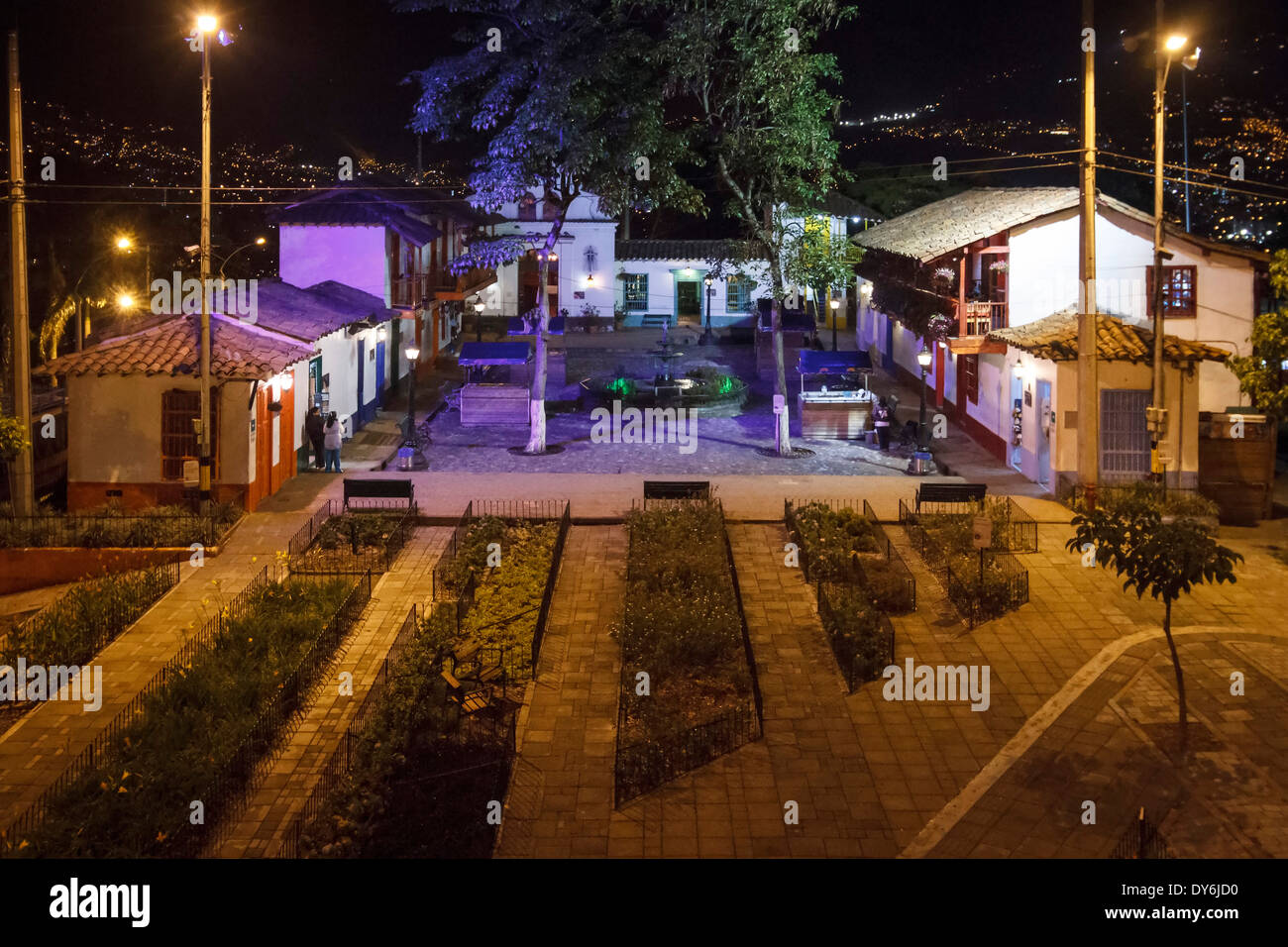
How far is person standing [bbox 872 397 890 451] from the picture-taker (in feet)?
94.1

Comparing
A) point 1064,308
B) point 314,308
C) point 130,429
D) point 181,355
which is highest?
point 314,308

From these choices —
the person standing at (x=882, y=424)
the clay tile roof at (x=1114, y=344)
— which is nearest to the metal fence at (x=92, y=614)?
the clay tile roof at (x=1114, y=344)

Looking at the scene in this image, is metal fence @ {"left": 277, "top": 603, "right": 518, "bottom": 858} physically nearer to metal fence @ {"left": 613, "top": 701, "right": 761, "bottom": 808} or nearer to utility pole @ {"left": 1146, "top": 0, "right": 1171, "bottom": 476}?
metal fence @ {"left": 613, "top": 701, "right": 761, "bottom": 808}

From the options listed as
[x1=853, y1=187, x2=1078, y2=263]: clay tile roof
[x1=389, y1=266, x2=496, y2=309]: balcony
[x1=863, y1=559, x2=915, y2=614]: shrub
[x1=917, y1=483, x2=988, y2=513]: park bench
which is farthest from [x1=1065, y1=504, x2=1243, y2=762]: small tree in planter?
[x1=389, y1=266, x2=496, y2=309]: balcony

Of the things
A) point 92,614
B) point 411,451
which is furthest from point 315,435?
point 92,614

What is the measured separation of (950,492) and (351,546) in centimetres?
993

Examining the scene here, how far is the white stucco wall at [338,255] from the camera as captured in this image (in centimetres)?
3384

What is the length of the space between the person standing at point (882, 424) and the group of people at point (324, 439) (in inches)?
486

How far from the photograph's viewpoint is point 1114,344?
Result: 74.7 feet

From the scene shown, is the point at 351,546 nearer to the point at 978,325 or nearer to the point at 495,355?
the point at 495,355

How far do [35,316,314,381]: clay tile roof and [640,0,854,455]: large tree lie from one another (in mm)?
10434

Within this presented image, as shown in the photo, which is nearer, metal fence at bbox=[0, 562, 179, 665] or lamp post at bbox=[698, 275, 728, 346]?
metal fence at bbox=[0, 562, 179, 665]

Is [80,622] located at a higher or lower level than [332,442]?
lower

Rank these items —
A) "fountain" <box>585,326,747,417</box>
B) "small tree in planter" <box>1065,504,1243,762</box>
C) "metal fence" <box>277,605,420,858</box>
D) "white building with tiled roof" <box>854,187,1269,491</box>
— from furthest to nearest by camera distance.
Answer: "fountain" <box>585,326,747,417</box> < "white building with tiled roof" <box>854,187,1269,491</box> < "small tree in planter" <box>1065,504,1243,762</box> < "metal fence" <box>277,605,420,858</box>
